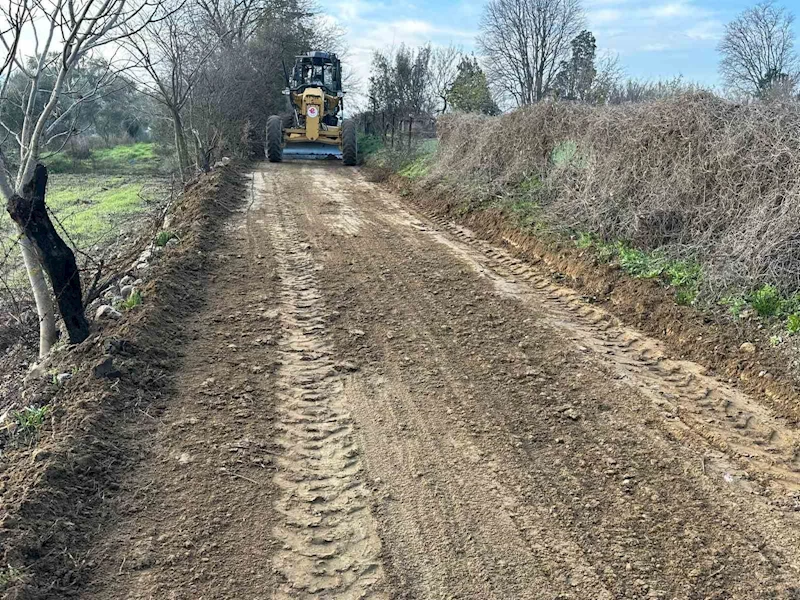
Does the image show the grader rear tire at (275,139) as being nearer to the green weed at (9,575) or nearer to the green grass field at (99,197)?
the green grass field at (99,197)

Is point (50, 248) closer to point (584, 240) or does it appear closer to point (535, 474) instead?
point (535, 474)

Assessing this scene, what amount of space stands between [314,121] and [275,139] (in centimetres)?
133

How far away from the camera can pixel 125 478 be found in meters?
3.21

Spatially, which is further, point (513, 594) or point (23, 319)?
point (23, 319)

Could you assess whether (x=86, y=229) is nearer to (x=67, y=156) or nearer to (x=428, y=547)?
(x=428, y=547)

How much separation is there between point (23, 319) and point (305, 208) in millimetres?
4728

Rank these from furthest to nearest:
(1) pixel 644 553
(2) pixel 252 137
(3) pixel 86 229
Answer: (2) pixel 252 137 < (3) pixel 86 229 < (1) pixel 644 553

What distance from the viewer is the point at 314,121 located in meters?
18.4

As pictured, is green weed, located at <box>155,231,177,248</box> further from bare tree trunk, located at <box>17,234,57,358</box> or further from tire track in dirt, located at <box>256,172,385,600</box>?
tire track in dirt, located at <box>256,172,385,600</box>

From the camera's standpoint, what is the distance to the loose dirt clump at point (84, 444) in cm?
263

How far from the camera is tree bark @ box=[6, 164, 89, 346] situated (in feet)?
15.0

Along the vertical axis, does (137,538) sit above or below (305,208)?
below

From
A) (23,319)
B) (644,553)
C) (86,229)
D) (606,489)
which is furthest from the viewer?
(86,229)

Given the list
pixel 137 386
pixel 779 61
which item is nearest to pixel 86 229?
pixel 137 386
